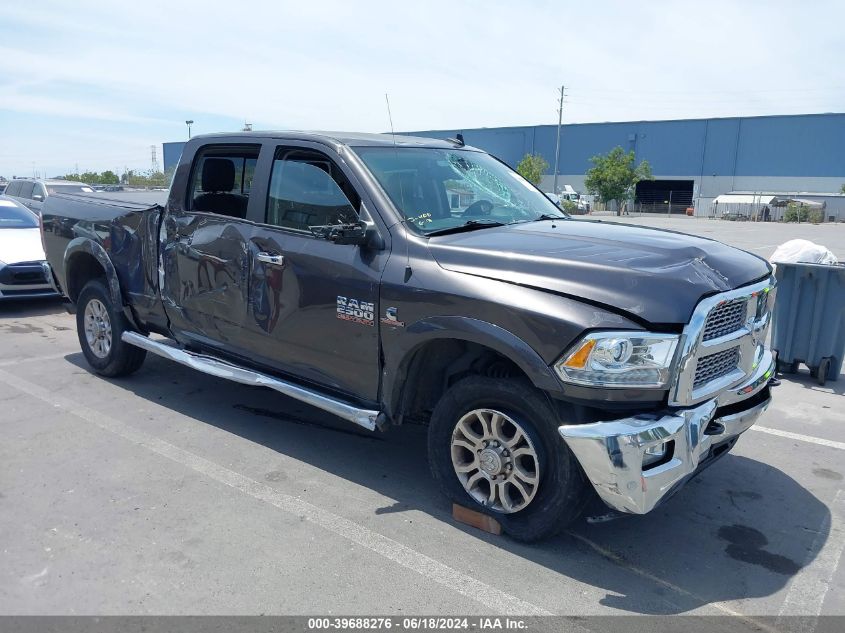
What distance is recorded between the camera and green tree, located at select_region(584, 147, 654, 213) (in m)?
60.9

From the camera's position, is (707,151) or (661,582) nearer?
(661,582)

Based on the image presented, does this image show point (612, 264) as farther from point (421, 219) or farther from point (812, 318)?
point (812, 318)

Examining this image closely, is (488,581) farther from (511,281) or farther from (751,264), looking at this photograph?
(751,264)

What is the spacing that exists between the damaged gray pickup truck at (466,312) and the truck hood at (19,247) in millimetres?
4832

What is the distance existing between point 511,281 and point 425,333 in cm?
55

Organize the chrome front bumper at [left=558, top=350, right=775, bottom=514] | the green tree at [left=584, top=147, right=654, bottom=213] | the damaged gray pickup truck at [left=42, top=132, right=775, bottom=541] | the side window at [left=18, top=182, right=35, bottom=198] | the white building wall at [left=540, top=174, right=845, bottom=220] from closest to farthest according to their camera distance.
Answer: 1. the chrome front bumper at [left=558, top=350, right=775, bottom=514]
2. the damaged gray pickup truck at [left=42, top=132, right=775, bottom=541]
3. the side window at [left=18, top=182, right=35, bottom=198]
4. the green tree at [left=584, top=147, right=654, bottom=213]
5. the white building wall at [left=540, top=174, right=845, bottom=220]

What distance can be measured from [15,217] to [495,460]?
10.0 meters

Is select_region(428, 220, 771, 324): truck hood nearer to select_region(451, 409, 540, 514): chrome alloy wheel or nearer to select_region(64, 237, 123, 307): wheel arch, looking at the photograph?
select_region(451, 409, 540, 514): chrome alloy wheel

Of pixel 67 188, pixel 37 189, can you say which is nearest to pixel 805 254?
pixel 67 188

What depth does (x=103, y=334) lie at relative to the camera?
6.26 metres

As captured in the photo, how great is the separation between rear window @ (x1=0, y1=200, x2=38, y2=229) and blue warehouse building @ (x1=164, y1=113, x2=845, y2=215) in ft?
174

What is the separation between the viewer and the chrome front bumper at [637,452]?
3.07 metres

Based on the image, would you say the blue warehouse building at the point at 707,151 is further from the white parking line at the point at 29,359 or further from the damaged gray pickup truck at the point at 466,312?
the damaged gray pickup truck at the point at 466,312

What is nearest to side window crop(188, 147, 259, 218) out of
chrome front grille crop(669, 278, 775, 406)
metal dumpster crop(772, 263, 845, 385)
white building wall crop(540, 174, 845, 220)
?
chrome front grille crop(669, 278, 775, 406)
